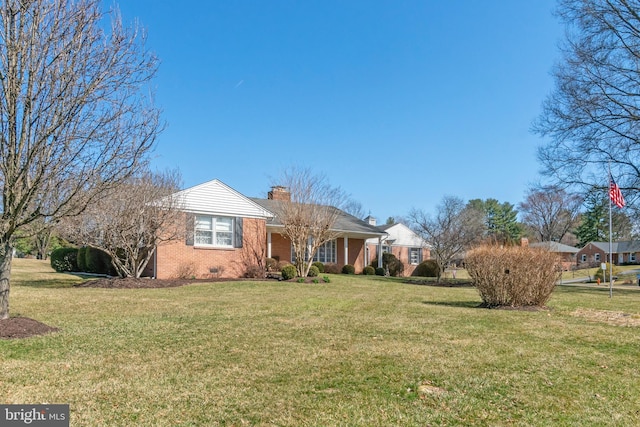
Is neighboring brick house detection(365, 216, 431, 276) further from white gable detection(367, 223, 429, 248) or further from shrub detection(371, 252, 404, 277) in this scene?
shrub detection(371, 252, 404, 277)

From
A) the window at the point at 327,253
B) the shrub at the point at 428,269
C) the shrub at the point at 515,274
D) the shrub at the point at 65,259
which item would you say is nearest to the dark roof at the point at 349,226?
the window at the point at 327,253

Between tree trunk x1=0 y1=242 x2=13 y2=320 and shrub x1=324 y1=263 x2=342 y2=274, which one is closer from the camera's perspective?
tree trunk x1=0 y1=242 x2=13 y2=320

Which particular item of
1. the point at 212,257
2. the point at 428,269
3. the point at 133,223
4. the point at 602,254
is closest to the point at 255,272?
the point at 212,257

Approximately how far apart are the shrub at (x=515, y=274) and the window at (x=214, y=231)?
11.7 meters

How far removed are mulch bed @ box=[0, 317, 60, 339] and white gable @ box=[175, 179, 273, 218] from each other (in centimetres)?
1025

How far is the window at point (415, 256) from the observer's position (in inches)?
1358

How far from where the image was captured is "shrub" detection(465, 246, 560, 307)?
9.56m

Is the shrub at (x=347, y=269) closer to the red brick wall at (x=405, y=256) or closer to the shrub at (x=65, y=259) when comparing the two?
the red brick wall at (x=405, y=256)

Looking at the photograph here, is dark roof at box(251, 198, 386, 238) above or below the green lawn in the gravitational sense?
above

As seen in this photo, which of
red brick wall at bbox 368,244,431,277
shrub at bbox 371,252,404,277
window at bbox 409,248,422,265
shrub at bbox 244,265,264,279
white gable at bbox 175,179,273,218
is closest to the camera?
white gable at bbox 175,179,273,218

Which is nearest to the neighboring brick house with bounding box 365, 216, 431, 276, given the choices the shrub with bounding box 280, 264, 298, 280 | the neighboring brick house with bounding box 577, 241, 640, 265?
the shrub with bounding box 280, 264, 298, 280

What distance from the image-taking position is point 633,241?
22.7 m

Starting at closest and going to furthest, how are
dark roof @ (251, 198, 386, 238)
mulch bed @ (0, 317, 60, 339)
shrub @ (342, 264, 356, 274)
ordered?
mulch bed @ (0, 317, 60, 339) → dark roof @ (251, 198, 386, 238) → shrub @ (342, 264, 356, 274)

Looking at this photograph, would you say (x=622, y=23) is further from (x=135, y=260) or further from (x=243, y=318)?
(x=135, y=260)
